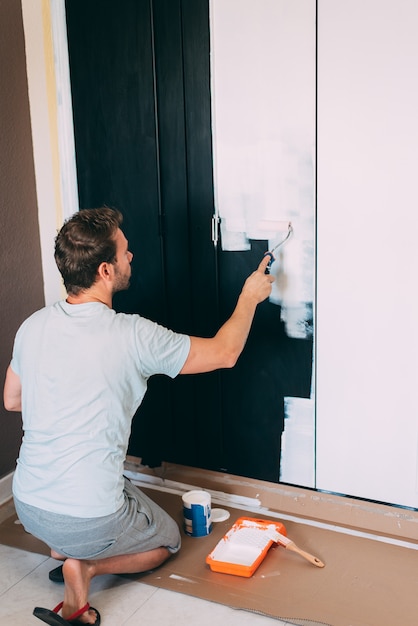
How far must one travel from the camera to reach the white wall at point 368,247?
79.8 inches

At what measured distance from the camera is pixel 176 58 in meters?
2.32

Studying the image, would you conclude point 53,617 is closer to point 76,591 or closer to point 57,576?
point 76,591

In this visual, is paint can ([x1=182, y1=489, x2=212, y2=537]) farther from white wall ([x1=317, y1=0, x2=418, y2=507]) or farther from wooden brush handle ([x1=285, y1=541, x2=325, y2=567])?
white wall ([x1=317, y1=0, x2=418, y2=507])

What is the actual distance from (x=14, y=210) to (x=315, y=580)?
165 centimetres

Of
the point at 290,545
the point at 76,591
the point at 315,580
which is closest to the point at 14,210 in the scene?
the point at 76,591

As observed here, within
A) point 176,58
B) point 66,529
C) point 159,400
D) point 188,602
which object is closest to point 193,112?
point 176,58

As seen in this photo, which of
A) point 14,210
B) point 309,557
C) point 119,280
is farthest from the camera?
point 14,210

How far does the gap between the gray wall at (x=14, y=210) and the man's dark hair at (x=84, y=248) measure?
0.76 metres

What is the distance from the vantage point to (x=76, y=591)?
75.1 inches

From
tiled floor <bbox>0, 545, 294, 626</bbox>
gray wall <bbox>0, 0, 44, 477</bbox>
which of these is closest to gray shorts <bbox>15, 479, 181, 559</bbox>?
tiled floor <bbox>0, 545, 294, 626</bbox>

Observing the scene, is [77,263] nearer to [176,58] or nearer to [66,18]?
[176,58]

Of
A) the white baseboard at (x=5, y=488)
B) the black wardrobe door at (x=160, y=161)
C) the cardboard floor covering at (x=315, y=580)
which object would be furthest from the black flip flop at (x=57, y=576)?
the black wardrobe door at (x=160, y=161)

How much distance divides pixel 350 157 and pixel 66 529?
53.2 inches

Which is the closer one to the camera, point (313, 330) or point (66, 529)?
point (66, 529)
